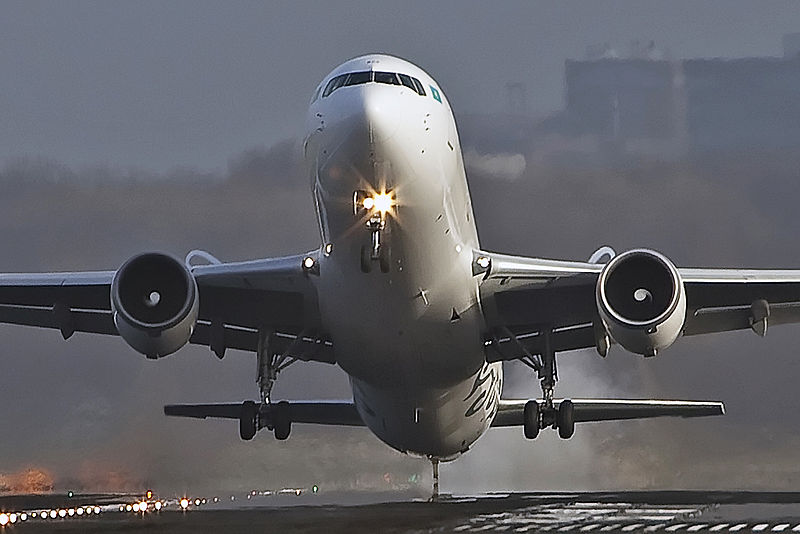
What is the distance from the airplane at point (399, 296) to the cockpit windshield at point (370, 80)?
54 mm

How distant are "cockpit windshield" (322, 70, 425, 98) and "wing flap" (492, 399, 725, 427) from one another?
1626 cm

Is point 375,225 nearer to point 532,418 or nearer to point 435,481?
point 532,418

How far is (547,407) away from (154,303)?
10613 millimetres

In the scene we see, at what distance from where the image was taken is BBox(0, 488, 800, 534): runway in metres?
28.0

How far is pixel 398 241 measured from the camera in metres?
27.0

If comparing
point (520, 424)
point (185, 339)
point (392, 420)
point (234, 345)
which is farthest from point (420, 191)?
point (520, 424)

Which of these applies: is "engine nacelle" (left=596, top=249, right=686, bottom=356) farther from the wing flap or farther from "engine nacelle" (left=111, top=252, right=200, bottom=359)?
the wing flap

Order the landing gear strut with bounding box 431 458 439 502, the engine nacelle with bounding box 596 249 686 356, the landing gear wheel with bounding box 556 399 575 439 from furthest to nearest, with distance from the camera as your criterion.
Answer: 1. the landing gear strut with bounding box 431 458 439 502
2. the landing gear wheel with bounding box 556 399 575 439
3. the engine nacelle with bounding box 596 249 686 356

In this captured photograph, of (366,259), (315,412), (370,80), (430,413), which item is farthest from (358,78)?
(315,412)

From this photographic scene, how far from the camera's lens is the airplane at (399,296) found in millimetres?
26203

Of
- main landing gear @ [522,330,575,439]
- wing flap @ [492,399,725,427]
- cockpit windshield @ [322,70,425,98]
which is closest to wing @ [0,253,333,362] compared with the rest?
cockpit windshield @ [322,70,425,98]

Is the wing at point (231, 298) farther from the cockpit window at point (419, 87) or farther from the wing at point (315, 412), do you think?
the cockpit window at point (419, 87)

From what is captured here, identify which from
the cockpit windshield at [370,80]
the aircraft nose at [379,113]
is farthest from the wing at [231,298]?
the aircraft nose at [379,113]

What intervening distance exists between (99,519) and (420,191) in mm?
12515
